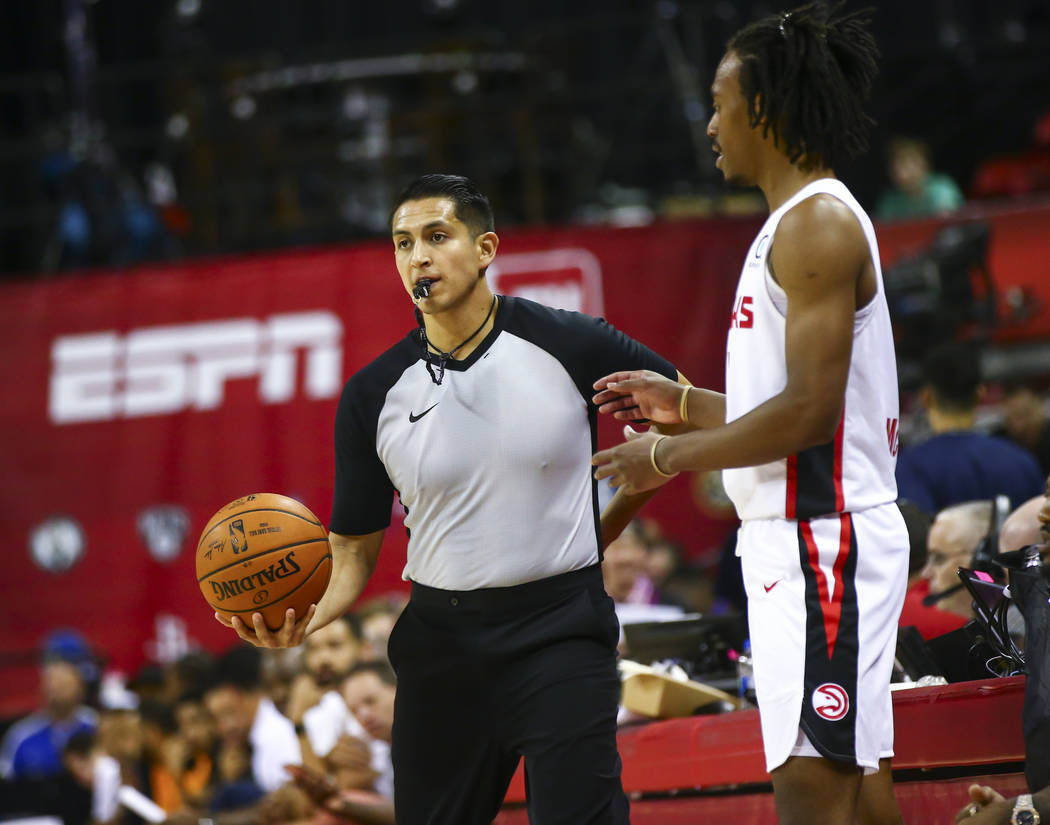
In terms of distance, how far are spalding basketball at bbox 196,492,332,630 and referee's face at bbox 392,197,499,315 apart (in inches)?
27.5

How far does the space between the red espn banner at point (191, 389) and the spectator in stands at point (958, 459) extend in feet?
11.9

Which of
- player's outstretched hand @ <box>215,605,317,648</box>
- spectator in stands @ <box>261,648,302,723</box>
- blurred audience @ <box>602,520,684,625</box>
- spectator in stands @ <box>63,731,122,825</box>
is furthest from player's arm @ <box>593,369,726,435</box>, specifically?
spectator in stands @ <box>63,731,122,825</box>

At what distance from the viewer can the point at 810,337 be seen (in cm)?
293

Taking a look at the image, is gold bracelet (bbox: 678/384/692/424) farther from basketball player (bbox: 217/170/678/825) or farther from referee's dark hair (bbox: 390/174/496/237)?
referee's dark hair (bbox: 390/174/496/237)

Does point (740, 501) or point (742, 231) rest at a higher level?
point (742, 231)

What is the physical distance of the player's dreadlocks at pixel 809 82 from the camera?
309cm

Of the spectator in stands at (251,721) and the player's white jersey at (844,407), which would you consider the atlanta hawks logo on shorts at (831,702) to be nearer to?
the player's white jersey at (844,407)

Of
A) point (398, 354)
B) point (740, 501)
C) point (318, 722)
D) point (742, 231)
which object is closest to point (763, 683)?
point (740, 501)

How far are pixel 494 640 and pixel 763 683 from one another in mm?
783

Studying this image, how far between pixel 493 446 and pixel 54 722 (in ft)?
22.1

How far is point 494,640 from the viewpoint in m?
3.53

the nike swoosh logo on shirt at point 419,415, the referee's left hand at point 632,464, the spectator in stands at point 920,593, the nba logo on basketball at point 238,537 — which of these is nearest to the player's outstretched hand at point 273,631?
the nba logo on basketball at point 238,537

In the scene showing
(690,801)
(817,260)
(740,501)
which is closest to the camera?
(817,260)

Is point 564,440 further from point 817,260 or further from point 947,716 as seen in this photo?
point 947,716
